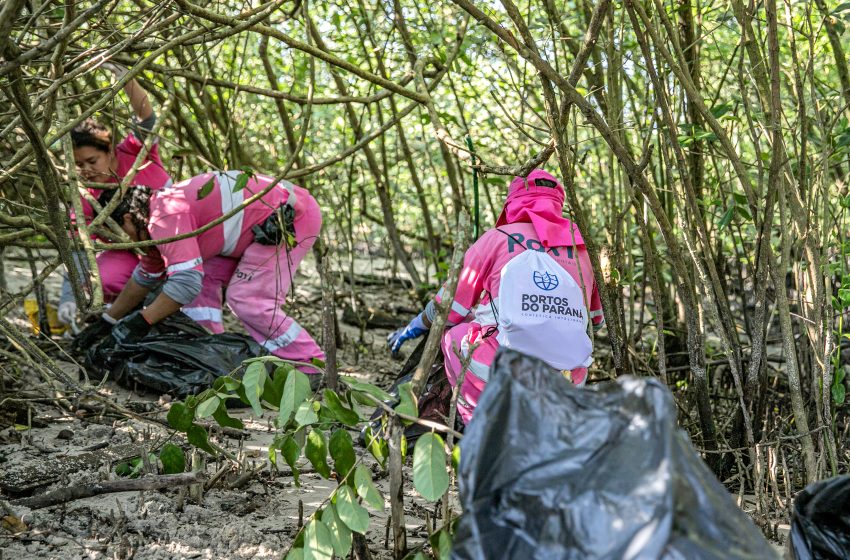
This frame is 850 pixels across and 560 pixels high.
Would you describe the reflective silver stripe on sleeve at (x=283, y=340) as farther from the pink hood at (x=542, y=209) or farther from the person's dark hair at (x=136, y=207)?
the pink hood at (x=542, y=209)

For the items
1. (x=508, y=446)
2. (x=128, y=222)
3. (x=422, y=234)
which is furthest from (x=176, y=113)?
(x=508, y=446)

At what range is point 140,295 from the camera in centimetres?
437

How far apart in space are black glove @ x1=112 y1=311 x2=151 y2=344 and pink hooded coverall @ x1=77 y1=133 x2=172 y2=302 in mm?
294

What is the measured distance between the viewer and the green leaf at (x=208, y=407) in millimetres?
1988

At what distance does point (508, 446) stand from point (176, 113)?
425cm

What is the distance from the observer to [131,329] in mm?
4004

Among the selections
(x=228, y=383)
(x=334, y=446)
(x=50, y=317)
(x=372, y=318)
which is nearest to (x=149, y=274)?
(x=50, y=317)

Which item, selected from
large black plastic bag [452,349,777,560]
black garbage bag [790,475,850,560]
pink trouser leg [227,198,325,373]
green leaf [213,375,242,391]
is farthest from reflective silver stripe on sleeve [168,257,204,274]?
black garbage bag [790,475,850,560]

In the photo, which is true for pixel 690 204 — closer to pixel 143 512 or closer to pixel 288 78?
pixel 143 512

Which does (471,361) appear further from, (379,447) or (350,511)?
(350,511)

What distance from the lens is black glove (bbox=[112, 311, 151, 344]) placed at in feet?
13.1

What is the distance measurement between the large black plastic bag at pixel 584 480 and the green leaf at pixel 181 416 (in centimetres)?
100

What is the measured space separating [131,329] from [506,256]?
6.31 feet

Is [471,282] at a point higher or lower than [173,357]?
higher
